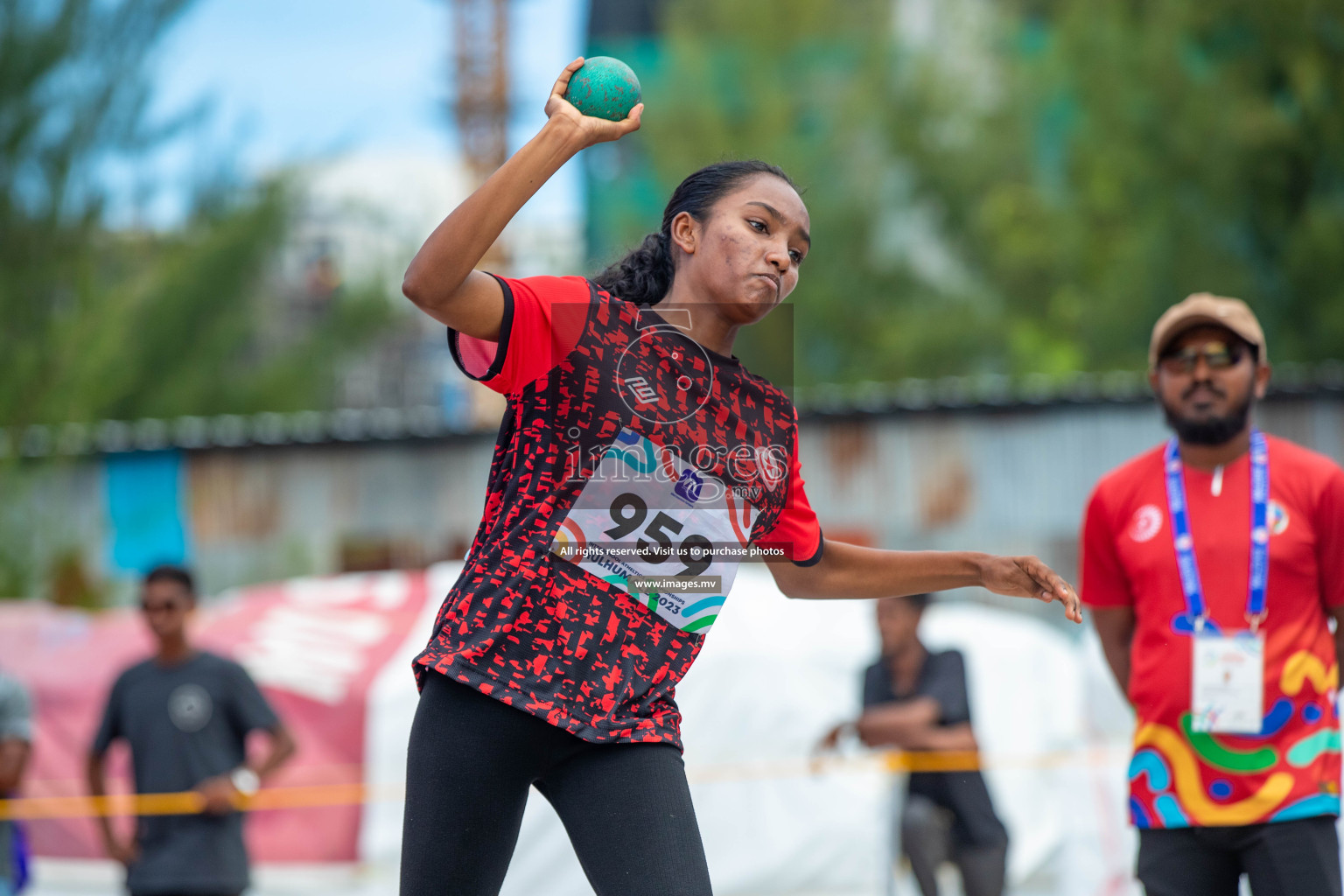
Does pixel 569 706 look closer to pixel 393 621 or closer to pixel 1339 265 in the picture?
pixel 393 621

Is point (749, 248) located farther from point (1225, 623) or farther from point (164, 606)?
point (164, 606)

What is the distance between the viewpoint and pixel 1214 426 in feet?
11.9

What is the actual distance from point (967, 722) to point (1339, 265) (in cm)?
1201

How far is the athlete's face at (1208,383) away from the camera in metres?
3.64

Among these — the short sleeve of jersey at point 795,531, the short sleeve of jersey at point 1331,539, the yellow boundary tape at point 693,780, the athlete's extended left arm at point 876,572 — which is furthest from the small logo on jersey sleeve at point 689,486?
the yellow boundary tape at point 693,780

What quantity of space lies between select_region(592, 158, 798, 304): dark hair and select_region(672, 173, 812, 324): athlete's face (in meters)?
0.03

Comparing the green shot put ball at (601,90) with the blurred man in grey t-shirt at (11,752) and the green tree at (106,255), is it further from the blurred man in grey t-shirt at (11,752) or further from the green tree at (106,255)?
the green tree at (106,255)

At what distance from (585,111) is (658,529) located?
0.70 meters

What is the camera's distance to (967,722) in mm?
5965

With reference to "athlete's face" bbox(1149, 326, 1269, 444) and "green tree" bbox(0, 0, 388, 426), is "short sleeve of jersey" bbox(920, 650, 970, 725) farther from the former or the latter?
"green tree" bbox(0, 0, 388, 426)

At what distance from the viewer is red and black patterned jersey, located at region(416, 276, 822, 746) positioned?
2.31 metres

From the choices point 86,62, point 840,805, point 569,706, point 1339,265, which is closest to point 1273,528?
point 569,706

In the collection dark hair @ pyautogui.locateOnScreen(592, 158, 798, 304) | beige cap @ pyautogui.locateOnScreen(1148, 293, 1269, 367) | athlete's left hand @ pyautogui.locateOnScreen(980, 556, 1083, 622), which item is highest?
dark hair @ pyautogui.locateOnScreen(592, 158, 798, 304)

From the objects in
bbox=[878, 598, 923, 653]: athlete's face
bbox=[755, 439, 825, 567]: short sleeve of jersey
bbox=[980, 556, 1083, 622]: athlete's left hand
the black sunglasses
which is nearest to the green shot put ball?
bbox=[755, 439, 825, 567]: short sleeve of jersey
